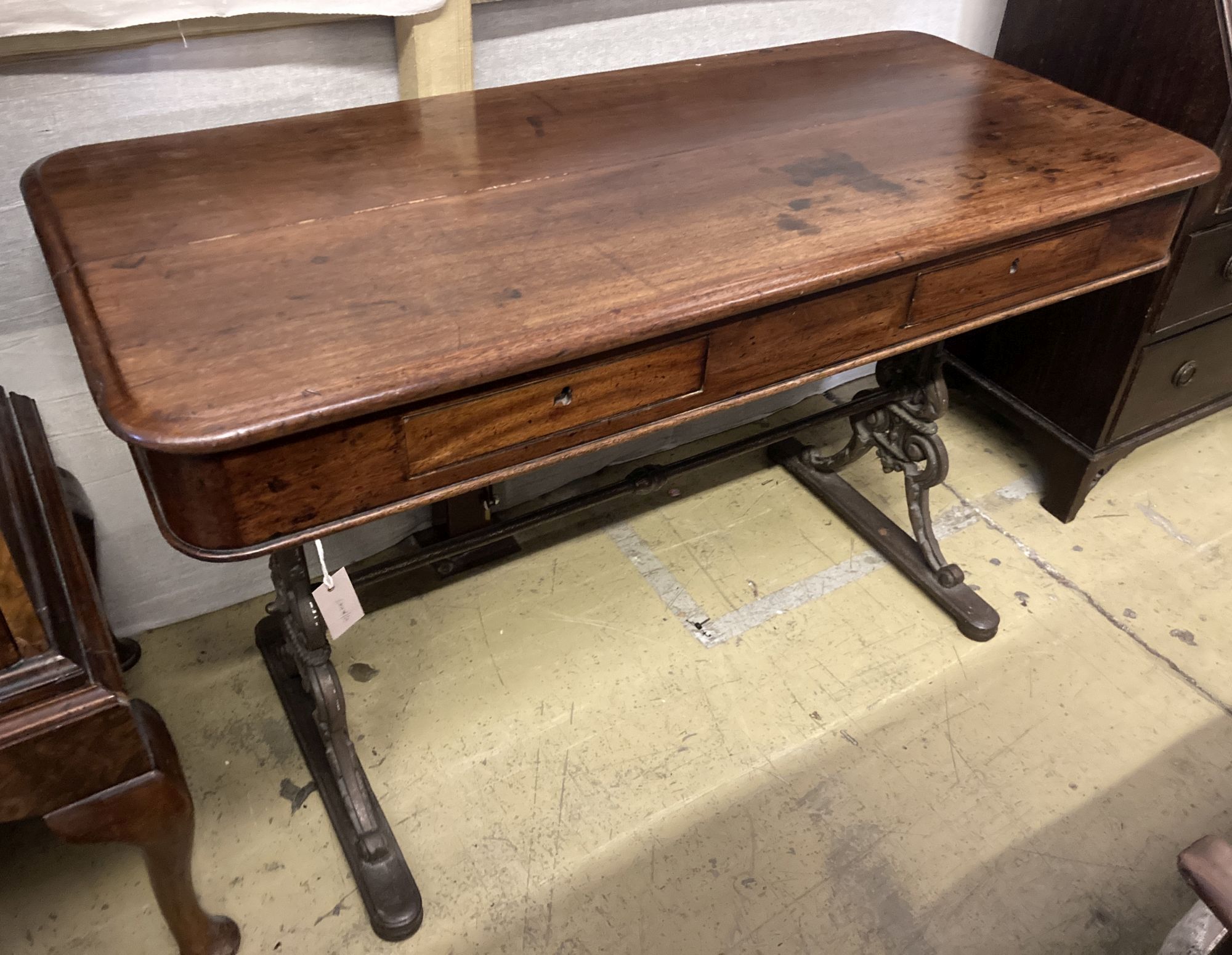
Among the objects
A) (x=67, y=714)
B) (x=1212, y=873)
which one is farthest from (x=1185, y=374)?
(x=67, y=714)

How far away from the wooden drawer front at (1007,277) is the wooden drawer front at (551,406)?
362 mm

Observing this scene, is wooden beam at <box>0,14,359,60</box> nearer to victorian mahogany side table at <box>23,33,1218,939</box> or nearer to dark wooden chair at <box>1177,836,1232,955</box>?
victorian mahogany side table at <box>23,33,1218,939</box>

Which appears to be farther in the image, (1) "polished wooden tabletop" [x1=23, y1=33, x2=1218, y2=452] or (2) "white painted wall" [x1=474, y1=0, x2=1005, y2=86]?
(2) "white painted wall" [x1=474, y1=0, x2=1005, y2=86]

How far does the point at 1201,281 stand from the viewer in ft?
6.32

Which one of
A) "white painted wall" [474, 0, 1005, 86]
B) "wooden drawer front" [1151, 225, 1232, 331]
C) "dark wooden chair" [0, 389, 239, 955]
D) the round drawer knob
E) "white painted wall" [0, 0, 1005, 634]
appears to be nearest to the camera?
"dark wooden chair" [0, 389, 239, 955]

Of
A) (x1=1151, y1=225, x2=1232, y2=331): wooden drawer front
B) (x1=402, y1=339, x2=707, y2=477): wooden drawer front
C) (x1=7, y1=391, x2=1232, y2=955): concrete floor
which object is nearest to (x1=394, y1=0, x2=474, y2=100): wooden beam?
(x1=402, y1=339, x2=707, y2=477): wooden drawer front

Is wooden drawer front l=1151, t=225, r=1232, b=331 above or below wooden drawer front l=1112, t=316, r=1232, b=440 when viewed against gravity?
above

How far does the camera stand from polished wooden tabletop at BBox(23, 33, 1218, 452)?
0.99 meters

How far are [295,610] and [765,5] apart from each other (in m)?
1.43

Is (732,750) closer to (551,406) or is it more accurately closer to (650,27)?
(551,406)

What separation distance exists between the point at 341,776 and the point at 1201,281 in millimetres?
1828

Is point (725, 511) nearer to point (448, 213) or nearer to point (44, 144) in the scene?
point (448, 213)

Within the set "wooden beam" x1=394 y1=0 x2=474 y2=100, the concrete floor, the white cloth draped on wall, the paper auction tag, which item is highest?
the white cloth draped on wall

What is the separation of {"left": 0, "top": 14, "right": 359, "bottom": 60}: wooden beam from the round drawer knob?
5.75 ft
